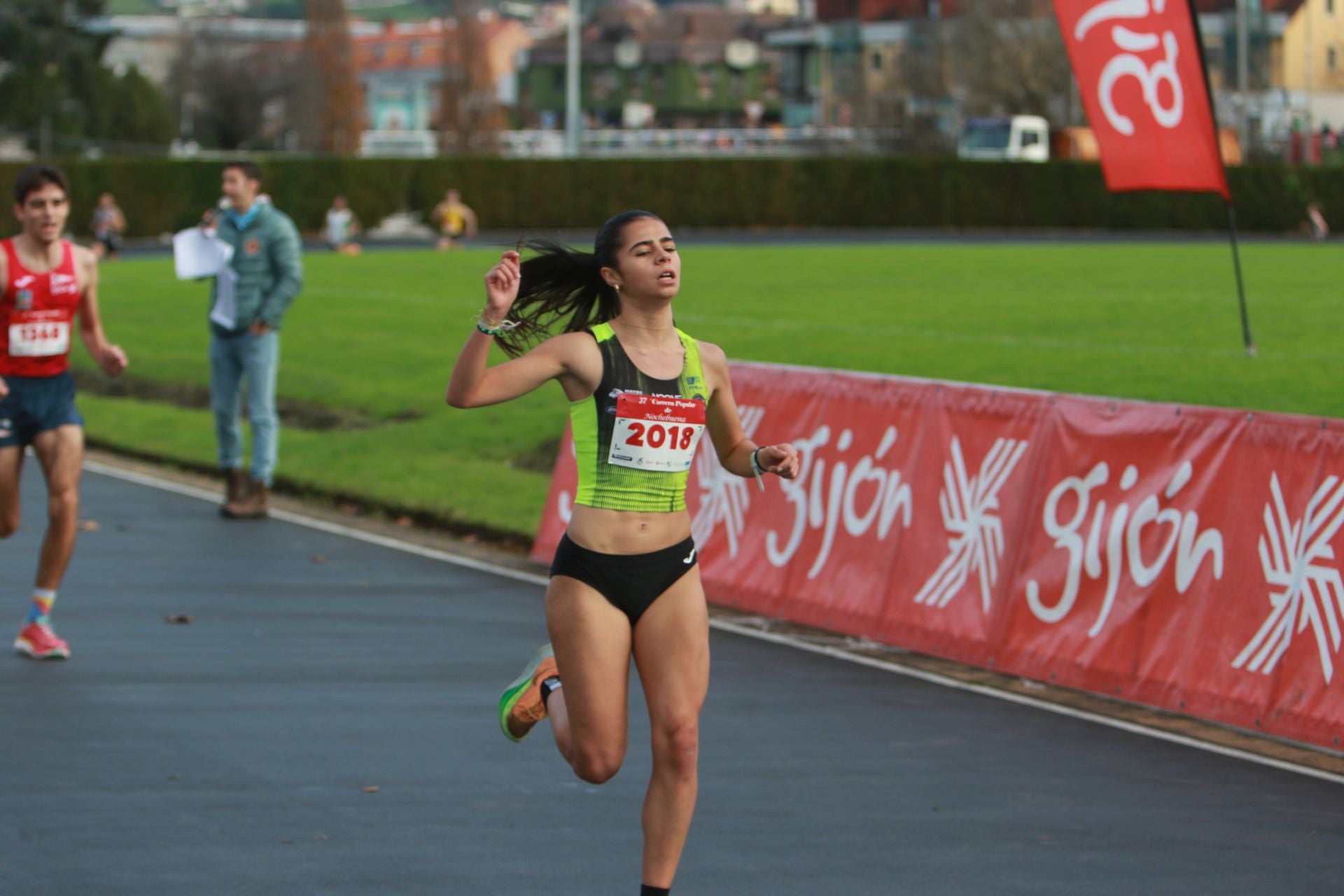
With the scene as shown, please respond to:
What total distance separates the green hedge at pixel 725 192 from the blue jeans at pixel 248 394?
45200mm

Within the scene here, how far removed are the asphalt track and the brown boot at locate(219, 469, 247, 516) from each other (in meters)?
3.97

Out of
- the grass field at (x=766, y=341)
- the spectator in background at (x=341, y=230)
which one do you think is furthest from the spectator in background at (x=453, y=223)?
the grass field at (x=766, y=341)

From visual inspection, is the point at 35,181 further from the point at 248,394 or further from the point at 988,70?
the point at 988,70

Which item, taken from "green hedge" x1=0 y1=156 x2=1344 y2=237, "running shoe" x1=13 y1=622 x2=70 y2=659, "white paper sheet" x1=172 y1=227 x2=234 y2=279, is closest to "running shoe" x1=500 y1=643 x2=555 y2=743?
"running shoe" x1=13 y1=622 x2=70 y2=659

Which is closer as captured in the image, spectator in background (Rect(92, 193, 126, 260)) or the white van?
spectator in background (Rect(92, 193, 126, 260))

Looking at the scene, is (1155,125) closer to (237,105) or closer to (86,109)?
(86,109)

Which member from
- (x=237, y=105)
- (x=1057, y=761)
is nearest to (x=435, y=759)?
(x=1057, y=761)

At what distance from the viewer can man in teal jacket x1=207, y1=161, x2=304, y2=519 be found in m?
14.5

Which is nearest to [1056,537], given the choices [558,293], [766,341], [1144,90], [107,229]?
[558,293]

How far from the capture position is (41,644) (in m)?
9.80

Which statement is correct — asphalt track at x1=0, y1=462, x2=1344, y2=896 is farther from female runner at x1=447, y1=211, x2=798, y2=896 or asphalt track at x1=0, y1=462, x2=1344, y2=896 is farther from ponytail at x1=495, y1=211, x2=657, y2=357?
ponytail at x1=495, y1=211, x2=657, y2=357

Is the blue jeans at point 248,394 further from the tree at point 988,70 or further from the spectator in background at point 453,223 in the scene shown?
the tree at point 988,70

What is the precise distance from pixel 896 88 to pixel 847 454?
83.0 meters

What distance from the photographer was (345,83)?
93375mm
